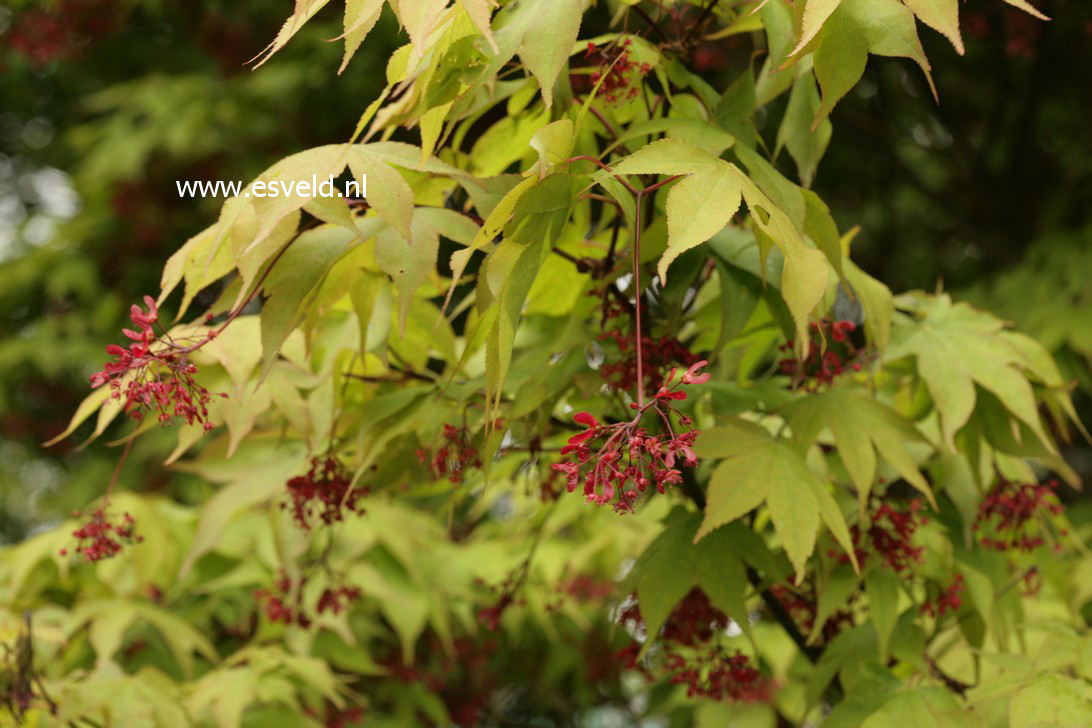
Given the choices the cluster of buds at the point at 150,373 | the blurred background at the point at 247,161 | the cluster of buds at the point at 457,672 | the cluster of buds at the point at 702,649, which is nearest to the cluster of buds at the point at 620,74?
the cluster of buds at the point at 150,373

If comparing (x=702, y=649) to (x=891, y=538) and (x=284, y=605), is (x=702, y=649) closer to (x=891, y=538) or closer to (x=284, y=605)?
(x=891, y=538)

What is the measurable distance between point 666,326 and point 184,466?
712 mm

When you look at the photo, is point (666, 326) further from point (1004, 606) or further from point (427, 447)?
point (1004, 606)

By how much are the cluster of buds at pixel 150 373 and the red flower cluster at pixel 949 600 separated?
2.64ft

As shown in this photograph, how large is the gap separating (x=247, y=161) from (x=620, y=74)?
306 centimetres

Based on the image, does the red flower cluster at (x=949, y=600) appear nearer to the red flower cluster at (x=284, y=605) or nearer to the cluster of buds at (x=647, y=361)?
the cluster of buds at (x=647, y=361)

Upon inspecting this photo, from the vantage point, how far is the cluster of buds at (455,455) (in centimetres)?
110

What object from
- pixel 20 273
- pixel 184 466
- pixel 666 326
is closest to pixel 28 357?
pixel 20 273

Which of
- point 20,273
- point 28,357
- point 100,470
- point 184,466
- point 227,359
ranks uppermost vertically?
point 227,359

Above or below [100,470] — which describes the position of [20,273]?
above

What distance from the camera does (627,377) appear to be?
1.07 meters

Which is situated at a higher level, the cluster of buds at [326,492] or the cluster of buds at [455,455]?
the cluster of buds at [455,455]

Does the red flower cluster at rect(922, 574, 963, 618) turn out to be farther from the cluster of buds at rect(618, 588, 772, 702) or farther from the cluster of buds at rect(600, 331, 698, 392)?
the cluster of buds at rect(600, 331, 698, 392)

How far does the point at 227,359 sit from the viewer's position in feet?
3.73
